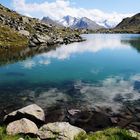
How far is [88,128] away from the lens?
29.0 meters

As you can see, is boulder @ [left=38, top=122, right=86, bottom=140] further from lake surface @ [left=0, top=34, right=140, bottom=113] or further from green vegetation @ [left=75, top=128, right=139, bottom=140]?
lake surface @ [left=0, top=34, right=140, bottom=113]

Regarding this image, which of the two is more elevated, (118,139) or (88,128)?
(118,139)

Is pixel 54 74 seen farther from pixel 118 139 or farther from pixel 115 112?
pixel 118 139

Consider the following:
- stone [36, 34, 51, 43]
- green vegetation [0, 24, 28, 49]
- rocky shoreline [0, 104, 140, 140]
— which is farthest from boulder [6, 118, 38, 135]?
stone [36, 34, 51, 43]

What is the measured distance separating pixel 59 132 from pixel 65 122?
8.43 ft

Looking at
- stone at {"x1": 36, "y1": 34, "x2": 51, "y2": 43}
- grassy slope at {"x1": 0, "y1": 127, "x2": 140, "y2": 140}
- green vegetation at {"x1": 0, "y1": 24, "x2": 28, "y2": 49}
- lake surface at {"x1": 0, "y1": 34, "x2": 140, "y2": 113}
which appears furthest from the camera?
stone at {"x1": 36, "y1": 34, "x2": 51, "y2": 43}

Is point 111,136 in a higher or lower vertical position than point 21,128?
lower

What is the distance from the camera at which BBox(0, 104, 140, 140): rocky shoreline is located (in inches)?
936

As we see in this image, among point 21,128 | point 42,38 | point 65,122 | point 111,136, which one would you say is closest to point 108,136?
point 111,136

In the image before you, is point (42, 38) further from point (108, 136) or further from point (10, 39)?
point (108, 136)

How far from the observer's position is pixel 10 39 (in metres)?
133

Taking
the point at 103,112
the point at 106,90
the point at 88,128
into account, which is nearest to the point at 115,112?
the point at 103,112

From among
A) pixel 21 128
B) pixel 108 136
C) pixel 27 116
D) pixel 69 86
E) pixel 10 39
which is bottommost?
pixel 69 86

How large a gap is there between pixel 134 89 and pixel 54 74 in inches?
771
